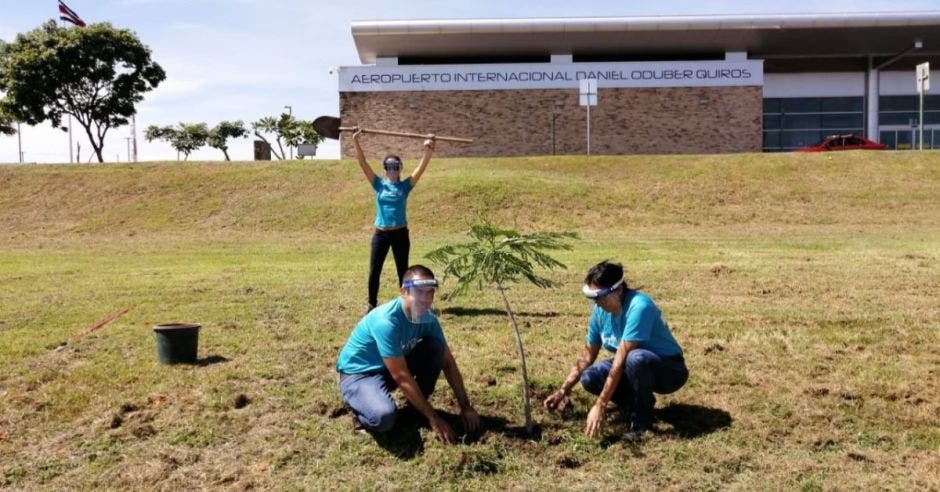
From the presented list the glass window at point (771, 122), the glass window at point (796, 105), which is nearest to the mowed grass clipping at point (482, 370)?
the glass window at point (771, 122)

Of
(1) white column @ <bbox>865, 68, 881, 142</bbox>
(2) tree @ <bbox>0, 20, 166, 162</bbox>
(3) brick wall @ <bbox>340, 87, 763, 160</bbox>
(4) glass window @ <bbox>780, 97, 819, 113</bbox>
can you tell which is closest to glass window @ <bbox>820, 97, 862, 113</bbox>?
(1) white column @ <bbox>865, 68, 881, 142</bbox>

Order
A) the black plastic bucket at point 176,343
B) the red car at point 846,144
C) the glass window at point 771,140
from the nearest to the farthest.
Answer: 1. the black plastic bucket at point 176,343
2. the red car at point 846,144
3. the glass window at point 771,140

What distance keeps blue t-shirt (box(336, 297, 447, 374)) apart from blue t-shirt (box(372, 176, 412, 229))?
10.9 feet

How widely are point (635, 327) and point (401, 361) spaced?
144 cm

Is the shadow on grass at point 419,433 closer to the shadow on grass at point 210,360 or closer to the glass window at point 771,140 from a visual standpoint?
the shadow on grass at point 210,360

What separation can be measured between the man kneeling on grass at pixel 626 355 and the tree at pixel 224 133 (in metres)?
78.3

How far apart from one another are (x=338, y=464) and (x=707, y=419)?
2479mm

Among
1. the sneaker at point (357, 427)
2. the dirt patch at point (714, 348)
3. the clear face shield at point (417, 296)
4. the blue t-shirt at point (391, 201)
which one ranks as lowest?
the sneaker at point (357, 427)

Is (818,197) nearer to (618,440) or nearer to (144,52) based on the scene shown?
(618,440)

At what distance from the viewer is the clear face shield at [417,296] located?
4520mm

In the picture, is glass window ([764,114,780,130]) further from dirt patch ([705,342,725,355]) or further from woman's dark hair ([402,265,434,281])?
woman's dark hair ([402,265,434,281])

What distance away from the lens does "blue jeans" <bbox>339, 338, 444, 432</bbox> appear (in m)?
4.70

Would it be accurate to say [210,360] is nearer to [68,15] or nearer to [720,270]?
[720,270]

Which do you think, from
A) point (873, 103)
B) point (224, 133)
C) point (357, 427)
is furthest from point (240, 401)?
point (224, 133)
